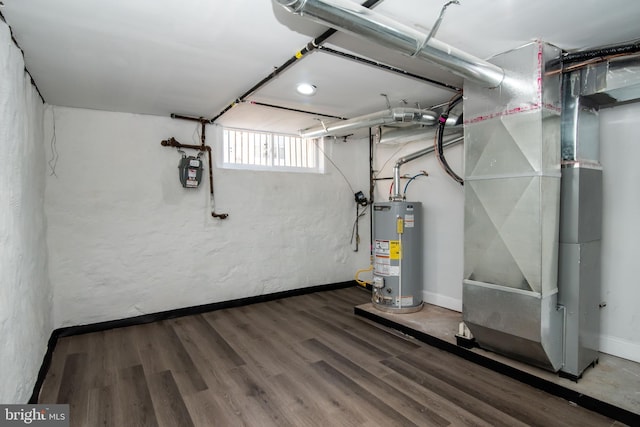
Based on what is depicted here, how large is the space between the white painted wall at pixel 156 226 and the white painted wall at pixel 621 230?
3046 mm

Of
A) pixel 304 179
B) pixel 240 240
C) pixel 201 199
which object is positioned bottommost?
pixel 240 240

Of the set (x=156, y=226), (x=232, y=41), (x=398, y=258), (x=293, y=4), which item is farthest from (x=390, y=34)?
(x=156, y=226)

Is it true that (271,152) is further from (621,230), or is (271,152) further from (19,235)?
(621,230)

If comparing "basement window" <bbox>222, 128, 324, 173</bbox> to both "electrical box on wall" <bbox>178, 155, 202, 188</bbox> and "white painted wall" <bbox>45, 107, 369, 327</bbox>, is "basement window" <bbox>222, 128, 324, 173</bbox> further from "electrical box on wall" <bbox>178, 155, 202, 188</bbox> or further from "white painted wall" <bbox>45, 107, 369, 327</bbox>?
"electrical box on wall" <bbox>178, 155, 202, 188</bbox>

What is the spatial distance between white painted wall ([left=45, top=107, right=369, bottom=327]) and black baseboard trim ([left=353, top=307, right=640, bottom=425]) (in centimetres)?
190

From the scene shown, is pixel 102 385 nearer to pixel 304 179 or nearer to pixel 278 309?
pixel 278 309

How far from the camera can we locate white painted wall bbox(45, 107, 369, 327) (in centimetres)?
311

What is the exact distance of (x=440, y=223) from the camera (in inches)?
147

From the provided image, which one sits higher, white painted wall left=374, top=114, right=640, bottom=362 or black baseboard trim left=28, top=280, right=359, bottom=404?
white painted wall left=374, top=114, right=640, bottom=362

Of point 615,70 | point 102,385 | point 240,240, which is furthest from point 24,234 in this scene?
point 615,70

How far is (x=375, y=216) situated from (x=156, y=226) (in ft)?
7.93

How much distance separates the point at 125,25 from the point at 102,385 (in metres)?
2.34

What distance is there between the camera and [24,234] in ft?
6.76

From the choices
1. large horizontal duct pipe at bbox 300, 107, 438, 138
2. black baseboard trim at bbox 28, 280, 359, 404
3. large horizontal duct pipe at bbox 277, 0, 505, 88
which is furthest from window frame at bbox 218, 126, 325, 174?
large horizontal duct pipe at bbox 277, 0, 505, 88
